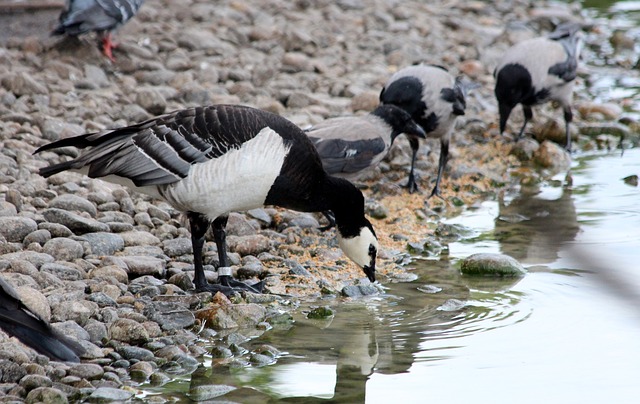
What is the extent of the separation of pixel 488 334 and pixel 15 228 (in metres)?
3.37

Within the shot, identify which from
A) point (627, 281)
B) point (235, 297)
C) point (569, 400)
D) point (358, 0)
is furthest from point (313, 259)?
point (358, 0)

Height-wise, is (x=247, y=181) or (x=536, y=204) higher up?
(x=247, y=181)

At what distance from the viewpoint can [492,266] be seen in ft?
23.4

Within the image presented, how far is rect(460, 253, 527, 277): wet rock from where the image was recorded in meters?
7.10

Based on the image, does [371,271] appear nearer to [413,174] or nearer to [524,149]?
[413,174]

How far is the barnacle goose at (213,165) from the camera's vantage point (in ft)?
20.4

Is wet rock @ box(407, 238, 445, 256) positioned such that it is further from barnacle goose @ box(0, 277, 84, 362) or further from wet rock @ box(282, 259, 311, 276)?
barnacle goose @ box(0, 277, 84, 362)

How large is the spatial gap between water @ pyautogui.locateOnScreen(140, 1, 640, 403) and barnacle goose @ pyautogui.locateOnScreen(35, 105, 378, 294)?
78 cm

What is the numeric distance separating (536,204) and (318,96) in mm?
3158

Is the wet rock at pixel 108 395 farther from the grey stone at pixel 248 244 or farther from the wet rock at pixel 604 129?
the wet rock at pixel 604 129

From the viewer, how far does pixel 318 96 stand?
36.5ft

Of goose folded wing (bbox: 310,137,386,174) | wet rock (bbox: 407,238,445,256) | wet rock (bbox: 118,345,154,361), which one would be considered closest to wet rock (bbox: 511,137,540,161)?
goose folded wing (bbox: 310,137,386,174)

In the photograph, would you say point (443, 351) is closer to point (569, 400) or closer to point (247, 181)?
point (569, 400)

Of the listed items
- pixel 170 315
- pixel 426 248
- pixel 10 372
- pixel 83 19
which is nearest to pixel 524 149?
pixel 426 248
